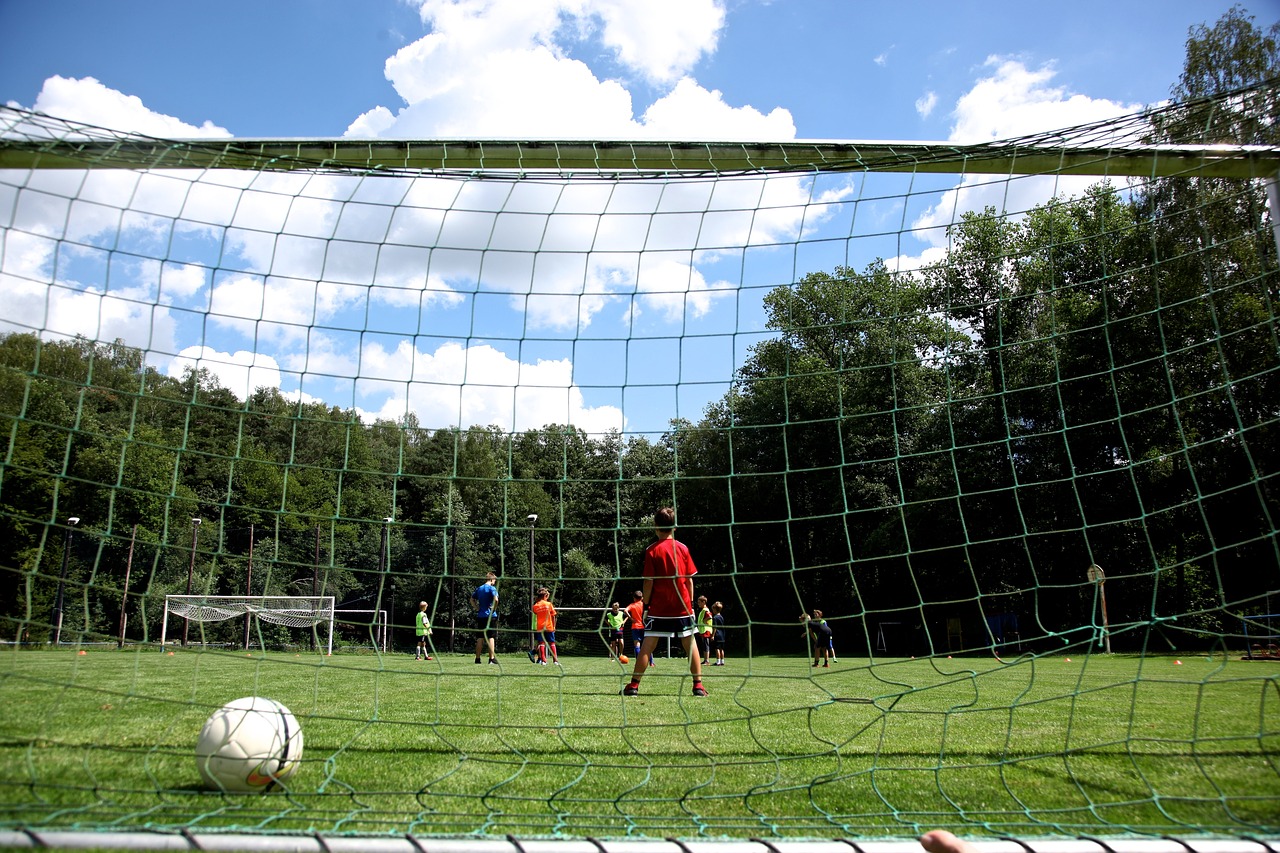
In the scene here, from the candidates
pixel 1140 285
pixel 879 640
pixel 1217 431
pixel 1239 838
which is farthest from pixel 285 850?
pixel 879 640

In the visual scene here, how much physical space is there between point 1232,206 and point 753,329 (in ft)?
18.7

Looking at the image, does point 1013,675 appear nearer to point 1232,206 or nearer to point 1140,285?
point 1140,285

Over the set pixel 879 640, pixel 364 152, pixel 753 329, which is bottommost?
pixel 879 640

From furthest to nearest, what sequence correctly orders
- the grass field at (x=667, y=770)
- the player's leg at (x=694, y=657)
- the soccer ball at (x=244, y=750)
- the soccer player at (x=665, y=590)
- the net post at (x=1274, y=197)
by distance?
the player's leg at (x=694, y=657)
the soccer player at (x=665, y=590)
the net post at (x=1274, y=197)
the soccer ball at (x=244, y=750)
the grass field at (x=667, y=770)

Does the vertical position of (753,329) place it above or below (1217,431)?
below

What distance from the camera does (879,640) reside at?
2389 cm

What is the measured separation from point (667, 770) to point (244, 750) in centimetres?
182

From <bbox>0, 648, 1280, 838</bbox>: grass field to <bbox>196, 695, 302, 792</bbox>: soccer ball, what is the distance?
0.27 feet

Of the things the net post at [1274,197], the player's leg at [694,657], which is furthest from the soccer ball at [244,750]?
the net post at [1274,197]

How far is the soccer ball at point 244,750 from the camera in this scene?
306 centimetres

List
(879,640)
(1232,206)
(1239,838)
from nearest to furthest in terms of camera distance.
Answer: (1239,838), (1232,206), (879,640)

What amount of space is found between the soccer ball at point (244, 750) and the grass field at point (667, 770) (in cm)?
8

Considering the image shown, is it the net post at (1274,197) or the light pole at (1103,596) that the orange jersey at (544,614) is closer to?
the light pole at (1103,596)

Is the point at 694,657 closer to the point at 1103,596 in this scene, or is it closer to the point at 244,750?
the point at 1103,596
